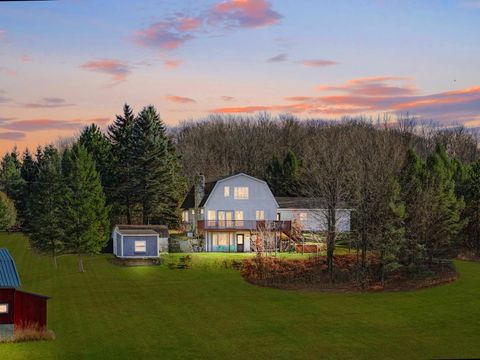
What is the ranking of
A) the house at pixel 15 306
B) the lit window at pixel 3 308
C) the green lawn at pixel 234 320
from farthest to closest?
the house at pixel 15 306, the lit window at pixel 3 308, the green lawn at pixel 234 320

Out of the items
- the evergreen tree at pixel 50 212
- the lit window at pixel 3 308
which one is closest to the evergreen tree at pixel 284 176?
the evergreen tree at pixel 50 212

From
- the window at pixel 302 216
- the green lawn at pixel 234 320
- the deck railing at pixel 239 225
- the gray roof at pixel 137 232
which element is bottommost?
the green lawn at pixel 234 320

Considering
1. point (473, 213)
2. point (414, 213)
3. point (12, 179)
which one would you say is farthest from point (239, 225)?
point (12, 179)

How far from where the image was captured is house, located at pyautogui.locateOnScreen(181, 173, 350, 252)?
64312 mm

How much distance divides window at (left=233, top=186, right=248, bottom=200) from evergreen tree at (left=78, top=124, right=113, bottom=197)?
1648cm

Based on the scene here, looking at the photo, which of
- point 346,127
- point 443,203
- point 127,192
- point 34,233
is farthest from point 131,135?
point 346,127

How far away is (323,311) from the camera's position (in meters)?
37.1

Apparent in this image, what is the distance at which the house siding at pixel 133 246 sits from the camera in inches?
2239

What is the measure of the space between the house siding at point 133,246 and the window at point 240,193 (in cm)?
1334

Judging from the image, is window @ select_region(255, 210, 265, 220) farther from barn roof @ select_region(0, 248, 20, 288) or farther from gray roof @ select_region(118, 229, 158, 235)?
barn roof @ select_region(0, 248, 20, 288)

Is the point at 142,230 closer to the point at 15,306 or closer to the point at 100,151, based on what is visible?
the point at 100,151

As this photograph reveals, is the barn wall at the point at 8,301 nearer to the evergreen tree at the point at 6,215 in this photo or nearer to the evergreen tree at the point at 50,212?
the evergreen tree at the point at 50,212

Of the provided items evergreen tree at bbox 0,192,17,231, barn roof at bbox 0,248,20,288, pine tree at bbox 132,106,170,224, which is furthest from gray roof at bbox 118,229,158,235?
evergreen tree at bbox 0,192,17,231

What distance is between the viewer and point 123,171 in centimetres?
7331
